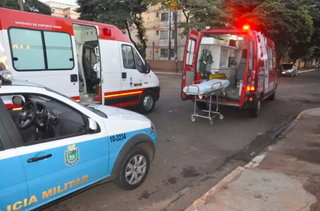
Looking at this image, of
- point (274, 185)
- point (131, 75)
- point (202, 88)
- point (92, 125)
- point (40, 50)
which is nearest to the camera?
point (92, 125)

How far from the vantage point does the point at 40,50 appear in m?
5.59

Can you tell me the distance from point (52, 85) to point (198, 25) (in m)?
16.1

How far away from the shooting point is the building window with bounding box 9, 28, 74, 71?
5234 millimetres

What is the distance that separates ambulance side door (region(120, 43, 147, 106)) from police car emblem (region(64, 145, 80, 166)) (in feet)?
15.6

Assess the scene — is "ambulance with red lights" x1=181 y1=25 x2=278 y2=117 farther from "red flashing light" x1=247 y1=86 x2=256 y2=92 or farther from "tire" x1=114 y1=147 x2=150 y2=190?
"tire" x1=114 y1=147 x2=150 y2=190

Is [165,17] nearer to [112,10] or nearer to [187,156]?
[112,10]

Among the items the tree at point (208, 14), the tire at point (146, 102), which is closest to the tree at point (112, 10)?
the tree at point (208, 14)

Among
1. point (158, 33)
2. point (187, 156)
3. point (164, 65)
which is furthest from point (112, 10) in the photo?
point (187, 156)

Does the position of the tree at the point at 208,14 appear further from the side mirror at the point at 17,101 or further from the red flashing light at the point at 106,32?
the side mirror at the point at 17,101

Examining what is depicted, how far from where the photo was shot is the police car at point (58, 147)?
2332 millimetres

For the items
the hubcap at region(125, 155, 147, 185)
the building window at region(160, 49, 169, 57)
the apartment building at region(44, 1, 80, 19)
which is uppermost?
the apartment building at region(44, 1, 80, 19)

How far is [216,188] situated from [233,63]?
8.03m

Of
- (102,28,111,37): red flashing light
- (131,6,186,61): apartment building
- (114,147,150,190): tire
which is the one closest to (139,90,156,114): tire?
(102,28,111,37): red flashing light

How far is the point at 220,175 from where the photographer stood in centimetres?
430
